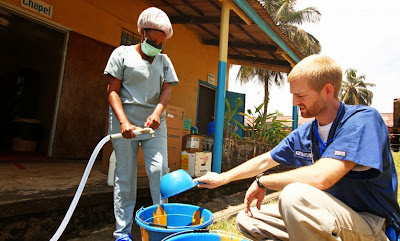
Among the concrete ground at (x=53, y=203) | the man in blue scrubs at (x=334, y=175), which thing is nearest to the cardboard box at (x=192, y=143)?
the concrete ground at (x=53, y=203)

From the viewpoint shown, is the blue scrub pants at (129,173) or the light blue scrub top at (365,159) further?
the blue scrub pants at (129,173)

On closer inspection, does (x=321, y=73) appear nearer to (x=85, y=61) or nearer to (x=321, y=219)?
(x=321, y=219)

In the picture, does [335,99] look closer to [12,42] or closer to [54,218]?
[54,218]

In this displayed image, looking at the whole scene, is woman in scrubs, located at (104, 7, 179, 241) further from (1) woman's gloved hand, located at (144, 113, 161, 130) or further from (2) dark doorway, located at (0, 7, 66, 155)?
(2) dark doorway, located at (0, 7, 66, 155)

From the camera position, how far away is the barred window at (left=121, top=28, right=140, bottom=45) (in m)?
5.35

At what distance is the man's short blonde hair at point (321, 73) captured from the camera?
1509mm

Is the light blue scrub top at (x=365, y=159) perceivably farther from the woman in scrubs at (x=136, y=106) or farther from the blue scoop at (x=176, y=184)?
the woman in scrubs at (x=136, y=106)

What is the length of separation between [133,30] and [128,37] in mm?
198

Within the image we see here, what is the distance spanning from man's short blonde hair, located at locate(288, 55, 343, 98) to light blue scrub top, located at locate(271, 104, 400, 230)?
6.9 inches

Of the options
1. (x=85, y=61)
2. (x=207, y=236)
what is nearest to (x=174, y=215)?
(x=207, y=236)

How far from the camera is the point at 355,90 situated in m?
44.9

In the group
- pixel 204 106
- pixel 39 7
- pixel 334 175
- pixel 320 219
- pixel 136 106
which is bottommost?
pixel 320 219

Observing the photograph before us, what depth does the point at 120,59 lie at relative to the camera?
6.96 feet

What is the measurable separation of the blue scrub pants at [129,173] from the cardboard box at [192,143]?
6.89ft
